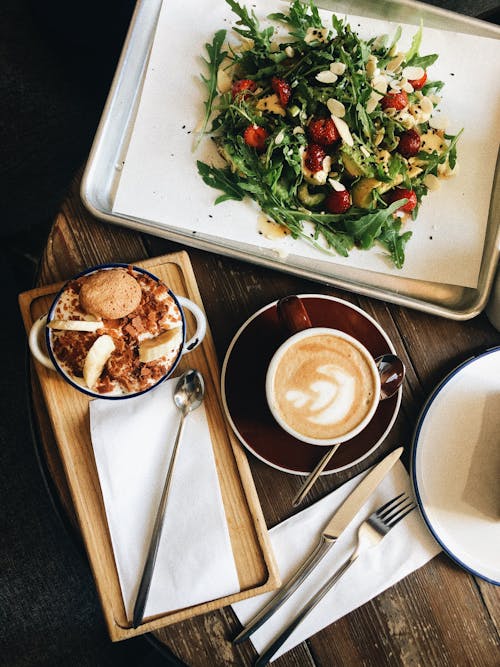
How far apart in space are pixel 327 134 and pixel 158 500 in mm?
696

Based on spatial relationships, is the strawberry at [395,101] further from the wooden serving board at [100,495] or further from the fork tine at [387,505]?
the fork tine at [387,505]

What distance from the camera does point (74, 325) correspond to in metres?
0.83

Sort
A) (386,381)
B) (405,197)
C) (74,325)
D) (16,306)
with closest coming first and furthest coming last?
(74,325), (386,381), (405,197), (16,306)

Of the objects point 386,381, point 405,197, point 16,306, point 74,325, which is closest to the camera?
point 74,325

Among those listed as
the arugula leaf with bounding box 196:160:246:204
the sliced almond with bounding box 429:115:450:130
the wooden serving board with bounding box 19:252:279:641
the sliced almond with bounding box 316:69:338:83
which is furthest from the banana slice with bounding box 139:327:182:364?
the sliced almond with bounding box 429:115:450:130

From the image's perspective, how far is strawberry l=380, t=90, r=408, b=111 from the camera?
3.34 feet

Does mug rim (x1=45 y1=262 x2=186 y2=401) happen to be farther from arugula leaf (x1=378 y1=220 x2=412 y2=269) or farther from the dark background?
the dark background

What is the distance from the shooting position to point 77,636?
133 centimetres

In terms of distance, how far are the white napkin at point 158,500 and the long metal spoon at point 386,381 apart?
17cm

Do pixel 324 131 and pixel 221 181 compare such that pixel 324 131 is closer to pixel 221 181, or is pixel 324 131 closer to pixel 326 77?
pixel 326 77

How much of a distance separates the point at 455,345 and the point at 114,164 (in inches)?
28.3

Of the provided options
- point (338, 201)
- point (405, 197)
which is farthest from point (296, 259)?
point (405, 197)

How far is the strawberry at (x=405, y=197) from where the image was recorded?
40.9 inches

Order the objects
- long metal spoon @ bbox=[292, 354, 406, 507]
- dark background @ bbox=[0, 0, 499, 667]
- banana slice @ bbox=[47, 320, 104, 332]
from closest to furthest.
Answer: banana slice @ bbox=[47, 320, 104, 332] → long metal spoon @ bbox=[292, 354, 406, 507] → dark background @ bbox=[0, 0, 499, 667]
